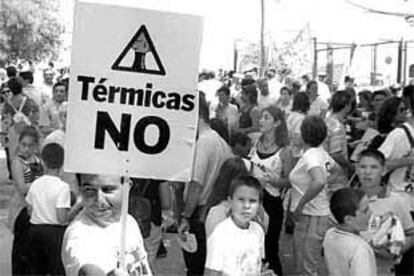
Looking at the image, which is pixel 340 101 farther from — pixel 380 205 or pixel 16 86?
pixel 16 86

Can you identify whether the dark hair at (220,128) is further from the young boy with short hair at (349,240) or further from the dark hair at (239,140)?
the young boy with short hair at (349,240)

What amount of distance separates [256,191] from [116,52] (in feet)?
4.46

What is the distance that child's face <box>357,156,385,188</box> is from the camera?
569cm

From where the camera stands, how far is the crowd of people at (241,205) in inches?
162

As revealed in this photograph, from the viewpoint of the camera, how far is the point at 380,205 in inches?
217

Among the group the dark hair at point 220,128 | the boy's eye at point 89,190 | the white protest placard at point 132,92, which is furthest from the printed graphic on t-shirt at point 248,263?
the dark hair at point 220,128

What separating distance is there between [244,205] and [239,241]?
0.80 ft

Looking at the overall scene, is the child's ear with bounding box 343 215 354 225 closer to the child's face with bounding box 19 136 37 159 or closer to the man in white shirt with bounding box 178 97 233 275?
the man in white shirt with bounding box 178 97 233 275

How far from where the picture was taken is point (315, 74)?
24422mm

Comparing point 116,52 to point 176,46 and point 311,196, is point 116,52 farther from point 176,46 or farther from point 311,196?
point 311,196

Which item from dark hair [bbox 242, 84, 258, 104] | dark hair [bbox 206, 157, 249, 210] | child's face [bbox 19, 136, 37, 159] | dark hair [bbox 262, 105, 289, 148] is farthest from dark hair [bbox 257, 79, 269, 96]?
dark hair [bbox 206, 157, 249, 210]

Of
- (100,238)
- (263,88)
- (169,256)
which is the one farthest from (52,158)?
(263,88)

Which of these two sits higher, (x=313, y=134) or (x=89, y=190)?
(x=313, y=134)

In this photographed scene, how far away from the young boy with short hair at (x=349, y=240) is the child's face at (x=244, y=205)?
0.46 metres
